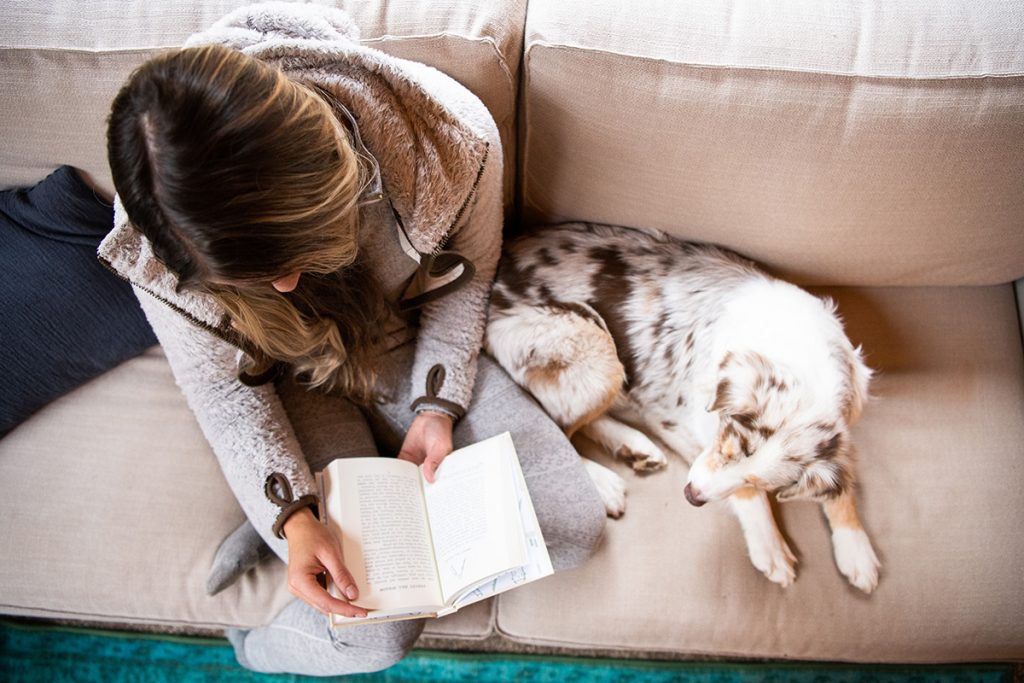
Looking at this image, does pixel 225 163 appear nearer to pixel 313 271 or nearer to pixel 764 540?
pixel 313 271

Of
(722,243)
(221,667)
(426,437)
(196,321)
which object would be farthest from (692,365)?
(221,667)

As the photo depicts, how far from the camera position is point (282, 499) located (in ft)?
4.24

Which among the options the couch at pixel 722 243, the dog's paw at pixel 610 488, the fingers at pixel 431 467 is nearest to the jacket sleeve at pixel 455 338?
the fingers at pixel 431 467

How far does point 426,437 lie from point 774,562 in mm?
788

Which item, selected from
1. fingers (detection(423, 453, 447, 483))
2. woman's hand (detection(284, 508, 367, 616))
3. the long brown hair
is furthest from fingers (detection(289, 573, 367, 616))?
the long brown hair

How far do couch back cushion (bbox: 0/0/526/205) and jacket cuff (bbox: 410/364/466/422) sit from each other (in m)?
0.57

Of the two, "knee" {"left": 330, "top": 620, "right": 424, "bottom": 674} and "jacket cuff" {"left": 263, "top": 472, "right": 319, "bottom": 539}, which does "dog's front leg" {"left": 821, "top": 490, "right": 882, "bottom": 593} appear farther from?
"jacket cuff" {"left": 263, "top": 472, "right": 319, "bottom": 539}

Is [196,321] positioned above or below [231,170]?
below

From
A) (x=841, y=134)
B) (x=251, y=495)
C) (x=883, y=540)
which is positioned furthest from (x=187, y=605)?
(x=841, y=134)

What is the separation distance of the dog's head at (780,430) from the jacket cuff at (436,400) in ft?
1.74

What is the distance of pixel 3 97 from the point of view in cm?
126

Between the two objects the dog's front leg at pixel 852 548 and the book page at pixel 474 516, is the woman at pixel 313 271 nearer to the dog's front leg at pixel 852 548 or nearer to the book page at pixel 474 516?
the book page at pixel 474 516

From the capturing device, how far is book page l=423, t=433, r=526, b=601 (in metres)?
1.26

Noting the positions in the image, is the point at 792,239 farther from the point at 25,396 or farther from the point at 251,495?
the point at 25,396
